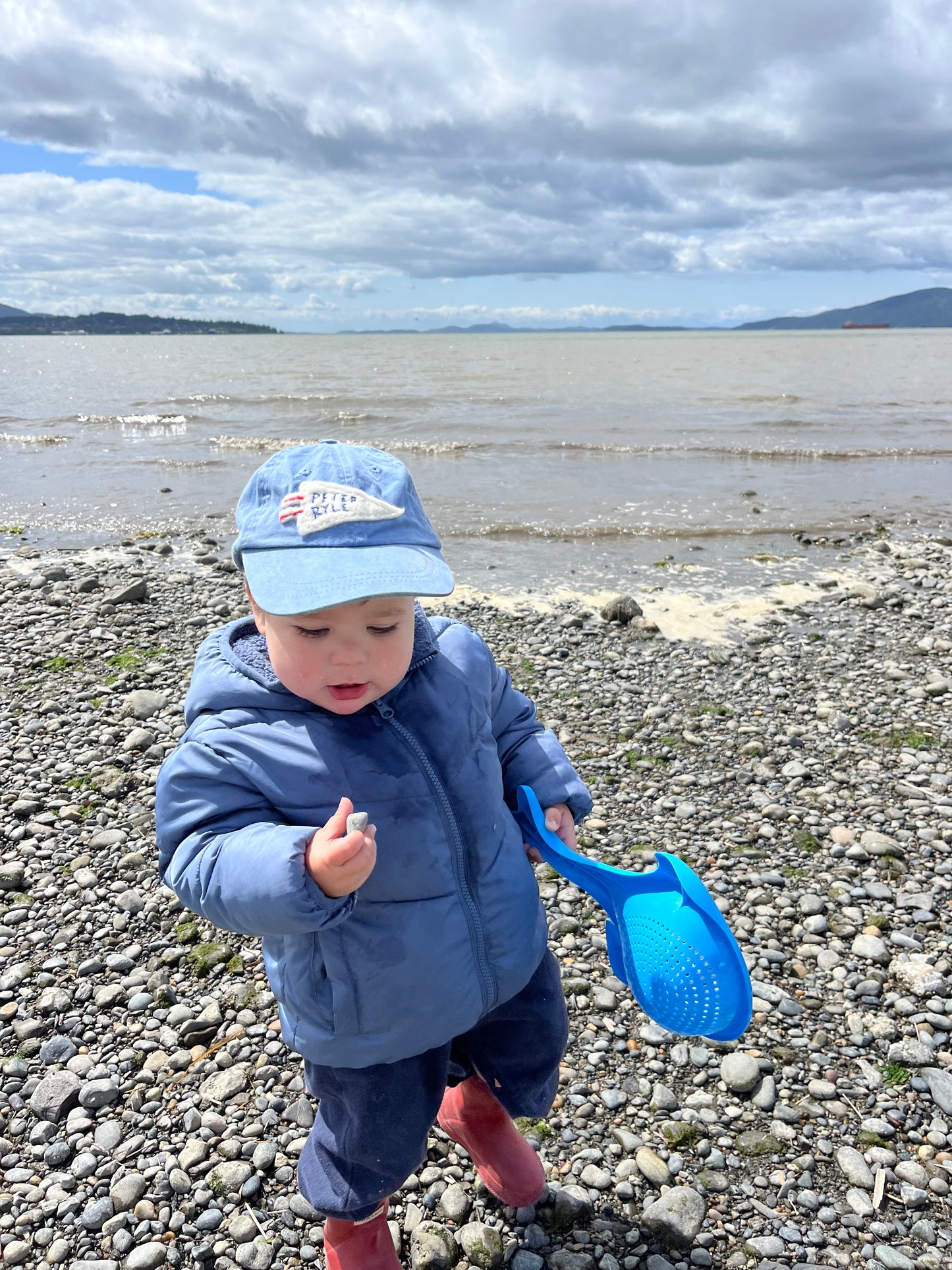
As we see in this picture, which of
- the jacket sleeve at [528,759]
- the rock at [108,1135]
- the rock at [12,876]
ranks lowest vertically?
the rock at [108,1135]

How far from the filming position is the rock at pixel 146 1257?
272 centimetres

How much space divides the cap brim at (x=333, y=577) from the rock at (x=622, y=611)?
6.58m

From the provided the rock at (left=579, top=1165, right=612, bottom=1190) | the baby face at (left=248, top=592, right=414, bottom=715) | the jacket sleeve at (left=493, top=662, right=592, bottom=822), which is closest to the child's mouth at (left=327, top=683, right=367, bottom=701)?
the baby face at (left=248, top=592, right=414, bottom=715)

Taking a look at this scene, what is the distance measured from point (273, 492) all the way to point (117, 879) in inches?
128

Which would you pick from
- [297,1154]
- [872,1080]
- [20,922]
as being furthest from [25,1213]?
[872,1080]

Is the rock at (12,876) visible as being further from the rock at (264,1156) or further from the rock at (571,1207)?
the rock at (571,1207)

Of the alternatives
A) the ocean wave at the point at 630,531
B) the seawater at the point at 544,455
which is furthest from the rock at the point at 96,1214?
the ocean wave at the point at 630,531

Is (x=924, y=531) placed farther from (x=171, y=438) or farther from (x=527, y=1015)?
(x=171, y=438)

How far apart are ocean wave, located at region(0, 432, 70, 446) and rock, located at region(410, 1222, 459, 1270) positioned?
77.7 ft

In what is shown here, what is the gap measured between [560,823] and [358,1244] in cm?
140

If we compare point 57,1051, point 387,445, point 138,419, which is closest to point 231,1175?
point 57,1051

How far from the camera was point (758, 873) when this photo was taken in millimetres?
4625

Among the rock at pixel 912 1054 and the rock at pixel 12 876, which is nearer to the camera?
the rock at pixel 912 1054

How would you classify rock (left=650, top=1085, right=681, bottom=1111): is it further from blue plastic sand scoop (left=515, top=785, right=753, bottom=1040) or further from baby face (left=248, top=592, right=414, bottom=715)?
baby face (left=248, top=592, right=414, bottom=715)
